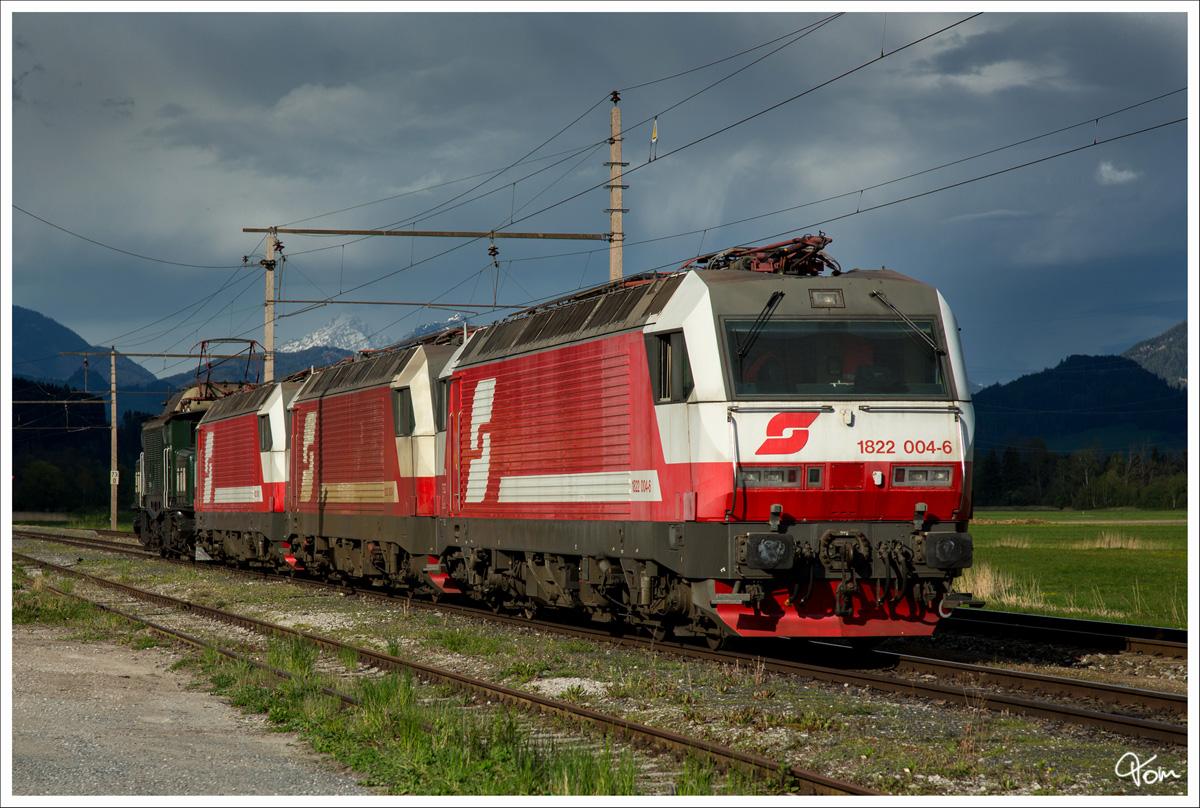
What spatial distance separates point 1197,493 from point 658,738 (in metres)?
4.44

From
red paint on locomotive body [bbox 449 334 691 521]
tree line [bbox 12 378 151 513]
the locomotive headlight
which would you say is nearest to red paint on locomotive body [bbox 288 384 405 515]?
red paint on locomotive body [bbox 449 334 691 521]

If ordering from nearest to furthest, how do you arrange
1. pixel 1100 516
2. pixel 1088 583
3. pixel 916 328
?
pixel 916 328
pixel 1088 583
pixel 1100 516

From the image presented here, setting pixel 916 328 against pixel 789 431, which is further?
pixel 916 328

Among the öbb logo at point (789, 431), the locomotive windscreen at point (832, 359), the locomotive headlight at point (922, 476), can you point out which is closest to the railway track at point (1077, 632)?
the locomotive headlight at point (922, 476)

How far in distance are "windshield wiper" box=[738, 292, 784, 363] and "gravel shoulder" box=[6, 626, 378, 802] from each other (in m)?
→ 5.67

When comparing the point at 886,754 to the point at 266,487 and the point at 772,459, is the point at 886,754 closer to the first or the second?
the point at 772,459

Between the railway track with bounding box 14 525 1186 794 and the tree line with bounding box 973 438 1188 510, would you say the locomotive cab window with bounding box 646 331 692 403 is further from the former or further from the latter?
the tree line with bounding box 973 438 1188 510

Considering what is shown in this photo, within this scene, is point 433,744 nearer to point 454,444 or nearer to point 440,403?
point 454,444

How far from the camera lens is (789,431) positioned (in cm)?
1177

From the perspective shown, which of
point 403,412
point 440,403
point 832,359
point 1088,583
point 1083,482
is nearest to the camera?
point 832,359

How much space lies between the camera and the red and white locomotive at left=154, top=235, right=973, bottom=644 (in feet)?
38.6

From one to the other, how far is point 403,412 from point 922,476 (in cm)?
1066

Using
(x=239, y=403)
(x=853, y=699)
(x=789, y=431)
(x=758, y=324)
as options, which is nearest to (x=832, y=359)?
(x=758, y=324)

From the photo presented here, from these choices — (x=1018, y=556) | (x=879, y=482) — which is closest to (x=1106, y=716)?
(x=879, y=482)
